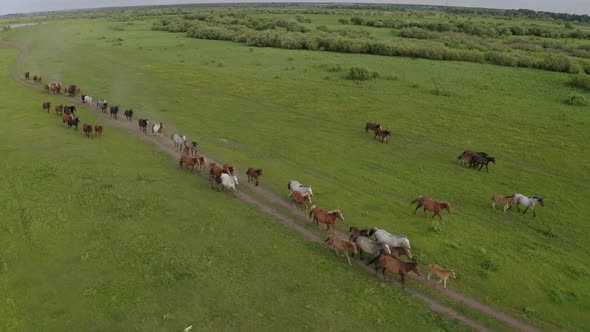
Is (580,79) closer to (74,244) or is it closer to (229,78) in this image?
(229,78)

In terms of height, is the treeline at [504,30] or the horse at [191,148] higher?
the treeline at [504,30]

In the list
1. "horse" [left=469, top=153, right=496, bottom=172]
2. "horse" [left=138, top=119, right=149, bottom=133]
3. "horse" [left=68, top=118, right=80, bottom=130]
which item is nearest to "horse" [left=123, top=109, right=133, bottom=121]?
"horse" [left=138, top=119, right=149, bottom=133]

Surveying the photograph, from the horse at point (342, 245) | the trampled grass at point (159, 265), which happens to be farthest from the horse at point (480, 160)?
the trampled grass at point (159, 265)

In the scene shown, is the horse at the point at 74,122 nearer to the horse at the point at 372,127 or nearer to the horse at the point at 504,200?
the horse at the point at 372,127

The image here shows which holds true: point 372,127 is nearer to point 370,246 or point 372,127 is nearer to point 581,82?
point 370,246

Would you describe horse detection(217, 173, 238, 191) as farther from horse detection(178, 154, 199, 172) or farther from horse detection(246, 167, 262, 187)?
horse detection(178, 154, 199, 172)

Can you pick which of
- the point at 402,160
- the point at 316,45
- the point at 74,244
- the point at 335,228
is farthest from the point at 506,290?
the point at 316,45
